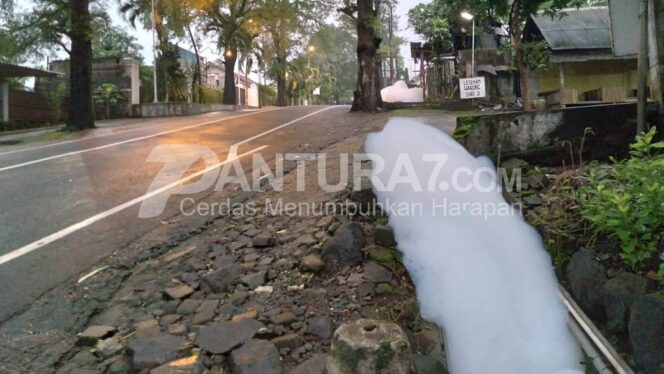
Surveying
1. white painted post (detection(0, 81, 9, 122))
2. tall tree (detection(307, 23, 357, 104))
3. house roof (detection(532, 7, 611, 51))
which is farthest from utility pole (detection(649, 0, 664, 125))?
tall tree (detection(307, 23, 357, 104))

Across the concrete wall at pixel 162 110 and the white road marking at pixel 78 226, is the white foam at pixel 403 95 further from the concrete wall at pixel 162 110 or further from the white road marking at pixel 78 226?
the white road marking at pixel 78 226

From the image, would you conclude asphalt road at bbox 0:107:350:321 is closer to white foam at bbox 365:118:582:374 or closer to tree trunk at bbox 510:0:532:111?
white foam at bbox 365:118:582:374

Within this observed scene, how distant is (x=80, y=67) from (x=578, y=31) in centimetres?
1860

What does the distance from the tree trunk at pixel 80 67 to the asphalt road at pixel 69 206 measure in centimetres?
618

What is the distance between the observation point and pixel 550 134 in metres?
6.16

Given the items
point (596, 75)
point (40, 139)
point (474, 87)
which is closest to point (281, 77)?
point (596, 75)

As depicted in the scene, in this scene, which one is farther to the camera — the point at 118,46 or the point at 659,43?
the point at 118,46

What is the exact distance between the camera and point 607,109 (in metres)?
5.94

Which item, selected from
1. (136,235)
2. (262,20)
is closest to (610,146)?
(136,235)

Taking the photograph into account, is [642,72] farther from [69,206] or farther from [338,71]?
[338,71]

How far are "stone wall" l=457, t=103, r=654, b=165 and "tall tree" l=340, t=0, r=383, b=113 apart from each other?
1285 centimetres

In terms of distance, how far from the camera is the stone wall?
594cm

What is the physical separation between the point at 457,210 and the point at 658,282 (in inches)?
77.6

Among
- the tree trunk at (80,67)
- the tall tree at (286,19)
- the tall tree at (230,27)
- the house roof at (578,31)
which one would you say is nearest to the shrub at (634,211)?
the house roof at (578,31)
